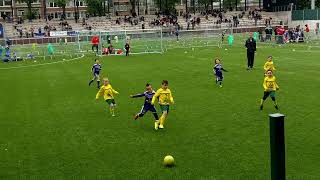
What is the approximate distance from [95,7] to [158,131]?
93.9 meters

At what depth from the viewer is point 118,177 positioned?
1109 cm

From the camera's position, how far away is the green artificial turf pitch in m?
11.6

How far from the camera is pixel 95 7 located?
10612 cm

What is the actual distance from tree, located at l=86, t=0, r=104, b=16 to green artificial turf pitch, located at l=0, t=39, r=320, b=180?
7367 centimetres

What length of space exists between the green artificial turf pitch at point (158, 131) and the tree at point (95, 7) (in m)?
73.7

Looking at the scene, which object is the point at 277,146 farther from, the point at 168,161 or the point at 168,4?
the point at 168,4

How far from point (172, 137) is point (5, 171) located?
526cm

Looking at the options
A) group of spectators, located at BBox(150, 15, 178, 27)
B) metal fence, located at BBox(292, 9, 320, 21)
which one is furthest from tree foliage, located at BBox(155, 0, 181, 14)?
metal fence, located at BBox(292, 9, 320, 21)

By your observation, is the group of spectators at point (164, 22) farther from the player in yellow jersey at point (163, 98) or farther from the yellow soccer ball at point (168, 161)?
the yellow soccer ball at point (168, 161)

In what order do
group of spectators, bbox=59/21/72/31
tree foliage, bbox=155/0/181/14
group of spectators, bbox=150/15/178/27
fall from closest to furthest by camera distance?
1. group of spectators, bbox=59/21/72/31
2. group of spectators, bbox=150/15/178/27
3. tree foliage, bbox=155/0/181/14

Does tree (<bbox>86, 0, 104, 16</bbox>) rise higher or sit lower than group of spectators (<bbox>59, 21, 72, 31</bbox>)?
higher

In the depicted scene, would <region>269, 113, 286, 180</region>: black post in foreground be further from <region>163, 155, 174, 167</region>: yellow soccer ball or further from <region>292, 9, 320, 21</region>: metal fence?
<region>292, 9, 320, 21</region>: metal fence

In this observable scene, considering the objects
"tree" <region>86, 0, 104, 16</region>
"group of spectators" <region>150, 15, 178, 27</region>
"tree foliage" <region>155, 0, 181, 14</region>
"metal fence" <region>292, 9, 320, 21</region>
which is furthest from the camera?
"tree foliage" <region>155, 0, 181, 14</region>

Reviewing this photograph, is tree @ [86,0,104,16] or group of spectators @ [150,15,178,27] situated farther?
tree @ [86,0,104,16]
